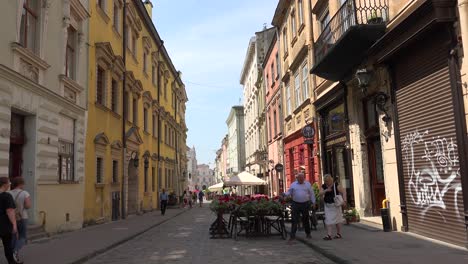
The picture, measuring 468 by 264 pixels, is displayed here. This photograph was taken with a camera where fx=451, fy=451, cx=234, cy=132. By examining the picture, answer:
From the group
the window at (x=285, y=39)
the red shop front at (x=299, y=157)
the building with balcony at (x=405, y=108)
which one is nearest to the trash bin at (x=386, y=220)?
the building with balcony at (x=405, y=108)

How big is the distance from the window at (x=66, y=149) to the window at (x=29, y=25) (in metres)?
2.88

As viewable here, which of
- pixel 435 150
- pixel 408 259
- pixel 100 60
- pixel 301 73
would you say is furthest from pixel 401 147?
pixel 100 60

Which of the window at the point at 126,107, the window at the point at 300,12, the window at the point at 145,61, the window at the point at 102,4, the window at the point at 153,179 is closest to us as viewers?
the window at the point at 102,4

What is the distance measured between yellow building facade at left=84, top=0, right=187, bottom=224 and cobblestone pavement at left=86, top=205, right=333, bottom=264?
6.19m

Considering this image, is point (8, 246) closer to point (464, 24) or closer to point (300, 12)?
point (464, 24)

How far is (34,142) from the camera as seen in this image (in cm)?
1273

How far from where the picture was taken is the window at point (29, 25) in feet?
40.5

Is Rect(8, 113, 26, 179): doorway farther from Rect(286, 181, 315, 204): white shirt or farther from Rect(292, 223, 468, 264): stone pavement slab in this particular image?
Rect(292, 223, 468, 264): stone pavement slab

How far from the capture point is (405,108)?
11.0m

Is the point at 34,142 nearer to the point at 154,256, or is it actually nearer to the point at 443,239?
the point at 154,256

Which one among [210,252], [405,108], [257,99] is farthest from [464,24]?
[257,99]

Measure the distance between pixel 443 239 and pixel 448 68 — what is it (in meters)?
3.53

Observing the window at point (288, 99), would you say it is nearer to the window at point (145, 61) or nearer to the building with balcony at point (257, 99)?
the window at point (145, 61)

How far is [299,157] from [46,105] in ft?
45.3
